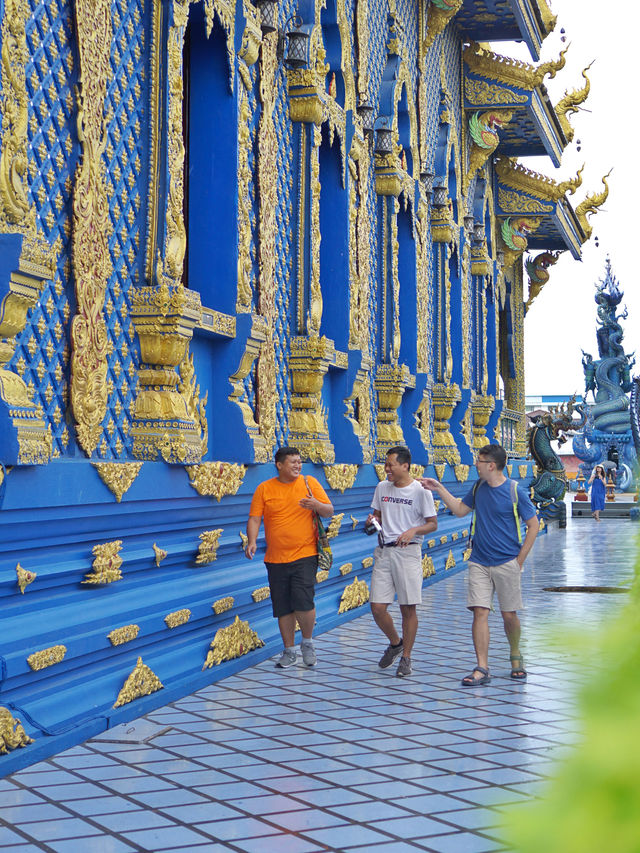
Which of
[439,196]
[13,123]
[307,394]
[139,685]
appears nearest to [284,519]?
[139,685]

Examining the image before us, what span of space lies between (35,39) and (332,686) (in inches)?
149

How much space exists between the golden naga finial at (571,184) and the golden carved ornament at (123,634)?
1621 centimetres

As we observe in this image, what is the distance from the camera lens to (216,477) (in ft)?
20.5

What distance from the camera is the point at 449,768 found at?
4402 millimetres

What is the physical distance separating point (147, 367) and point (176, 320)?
1.05 feet

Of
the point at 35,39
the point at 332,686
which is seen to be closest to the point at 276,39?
Result: the point at 35,39

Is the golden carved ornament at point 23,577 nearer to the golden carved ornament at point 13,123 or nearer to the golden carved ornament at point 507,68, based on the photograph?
the golden carved ornament at point 13,123

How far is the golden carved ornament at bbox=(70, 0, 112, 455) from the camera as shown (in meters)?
5.02

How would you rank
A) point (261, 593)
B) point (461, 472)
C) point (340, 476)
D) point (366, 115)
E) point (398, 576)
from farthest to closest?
point (461, 472), point (366, 115), point (340, 476), point (261, 593), point (398, 576)

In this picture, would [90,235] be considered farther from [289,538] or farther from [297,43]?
[297,43]

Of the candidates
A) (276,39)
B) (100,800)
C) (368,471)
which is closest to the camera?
(100,800)

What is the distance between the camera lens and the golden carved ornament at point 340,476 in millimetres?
8702

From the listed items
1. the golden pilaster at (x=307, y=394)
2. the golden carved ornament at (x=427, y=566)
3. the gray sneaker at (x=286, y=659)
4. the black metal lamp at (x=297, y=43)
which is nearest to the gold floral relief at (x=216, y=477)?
the gray sneaker at (x=286, y=659)

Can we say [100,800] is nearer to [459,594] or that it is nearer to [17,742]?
[17,742]
